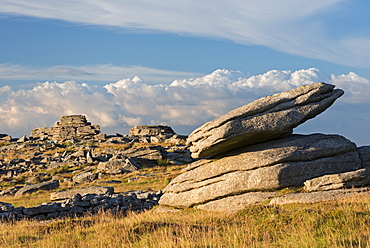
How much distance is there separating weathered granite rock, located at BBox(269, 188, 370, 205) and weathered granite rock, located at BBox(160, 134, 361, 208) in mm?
1429

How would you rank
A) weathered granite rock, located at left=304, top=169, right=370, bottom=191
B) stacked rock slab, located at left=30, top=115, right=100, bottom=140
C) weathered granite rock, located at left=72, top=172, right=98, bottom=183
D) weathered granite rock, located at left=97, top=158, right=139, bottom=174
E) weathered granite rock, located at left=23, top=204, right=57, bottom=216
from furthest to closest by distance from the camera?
stacked rock slab, located at left=30, top=115, right=100, bottom=140, weathered granite rock, located at left=97, top=158, right=139, bottom=174, weathered granite rock, located at left=72, top=172, right=98, bottom=183, weathered granite rock, located at left=23, top=204, right=57, bottom=216, weathered granite rock, located at left=304, top=169, right=370, bottom=191

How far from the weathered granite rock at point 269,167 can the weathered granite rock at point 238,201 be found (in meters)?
0.38

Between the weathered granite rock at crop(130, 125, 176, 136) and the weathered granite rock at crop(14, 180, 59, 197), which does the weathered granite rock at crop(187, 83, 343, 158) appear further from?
the weathered granite rock at crop(130, 125, 176, 136)

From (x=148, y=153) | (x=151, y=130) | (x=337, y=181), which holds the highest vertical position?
(x=151, y=130)

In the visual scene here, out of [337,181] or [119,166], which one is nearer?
[337,181]

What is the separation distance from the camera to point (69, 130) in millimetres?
115562

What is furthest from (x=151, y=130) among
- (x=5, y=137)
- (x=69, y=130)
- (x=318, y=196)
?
(x=318, y=196)

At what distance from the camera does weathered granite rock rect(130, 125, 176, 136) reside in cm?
10919

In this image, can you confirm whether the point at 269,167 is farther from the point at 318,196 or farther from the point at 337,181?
the point at 337,181

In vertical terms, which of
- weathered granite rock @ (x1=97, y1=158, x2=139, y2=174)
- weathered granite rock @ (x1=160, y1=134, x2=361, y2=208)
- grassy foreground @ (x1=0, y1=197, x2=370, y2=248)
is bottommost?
grassy foreground @ (x1=0, y1=197, x2=370, y2=248)

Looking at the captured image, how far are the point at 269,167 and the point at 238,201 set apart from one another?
2552 millimetres

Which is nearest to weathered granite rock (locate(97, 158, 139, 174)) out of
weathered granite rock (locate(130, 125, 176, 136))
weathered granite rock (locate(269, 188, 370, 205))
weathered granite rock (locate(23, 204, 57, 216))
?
weathered granite rock (locate(23, 204, 57, 216))

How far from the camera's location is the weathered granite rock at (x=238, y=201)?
20.1 metres

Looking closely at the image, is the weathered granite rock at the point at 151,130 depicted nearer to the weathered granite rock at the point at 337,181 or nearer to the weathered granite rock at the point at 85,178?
the weathered granite rock at the point at 85,178
